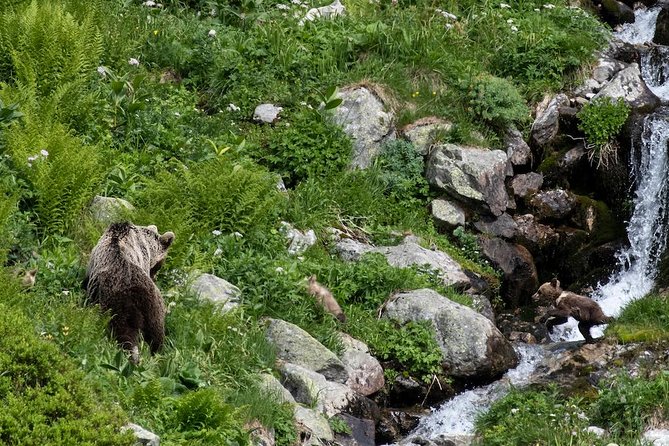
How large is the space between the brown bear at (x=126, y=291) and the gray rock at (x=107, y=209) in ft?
5.70

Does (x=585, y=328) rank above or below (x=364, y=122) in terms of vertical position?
below

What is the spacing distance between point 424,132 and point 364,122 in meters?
0.95

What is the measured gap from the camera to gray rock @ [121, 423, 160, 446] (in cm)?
719

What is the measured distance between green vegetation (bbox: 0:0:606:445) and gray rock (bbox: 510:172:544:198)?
2.38 ft

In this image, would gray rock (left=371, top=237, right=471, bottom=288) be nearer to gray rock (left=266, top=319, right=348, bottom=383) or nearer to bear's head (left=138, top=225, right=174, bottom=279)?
gray rock (left=266, top=319, right=348, bottom=383)

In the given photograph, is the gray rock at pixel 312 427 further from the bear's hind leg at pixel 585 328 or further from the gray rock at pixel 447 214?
the gray rock at pixel 447 214

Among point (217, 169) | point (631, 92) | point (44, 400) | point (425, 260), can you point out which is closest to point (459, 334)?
point (425, 260)

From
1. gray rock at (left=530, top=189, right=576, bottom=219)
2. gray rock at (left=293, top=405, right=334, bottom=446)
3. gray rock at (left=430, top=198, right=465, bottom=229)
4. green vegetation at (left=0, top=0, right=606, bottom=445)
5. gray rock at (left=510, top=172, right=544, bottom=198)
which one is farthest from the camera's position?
gray rock at (left=510, top=172, right=544, bottom=198)

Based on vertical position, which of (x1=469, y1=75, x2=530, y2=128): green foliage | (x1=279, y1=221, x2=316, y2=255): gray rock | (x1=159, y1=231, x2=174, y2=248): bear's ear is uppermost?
(x1=159, y1=231, x2=174, y2=248): bear's ear

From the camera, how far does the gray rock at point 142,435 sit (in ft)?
23.6

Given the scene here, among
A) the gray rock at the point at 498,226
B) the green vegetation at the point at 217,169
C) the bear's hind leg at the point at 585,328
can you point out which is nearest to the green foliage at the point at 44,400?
the green vegetation at the point at 217,169

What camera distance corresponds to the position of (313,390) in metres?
10.2

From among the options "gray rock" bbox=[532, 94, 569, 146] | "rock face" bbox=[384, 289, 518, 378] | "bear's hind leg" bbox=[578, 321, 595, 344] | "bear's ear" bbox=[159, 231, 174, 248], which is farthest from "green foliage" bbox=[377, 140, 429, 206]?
"bear's ear" bbox=[159, 231, 174, 248]

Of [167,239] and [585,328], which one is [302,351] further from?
[585,328]
